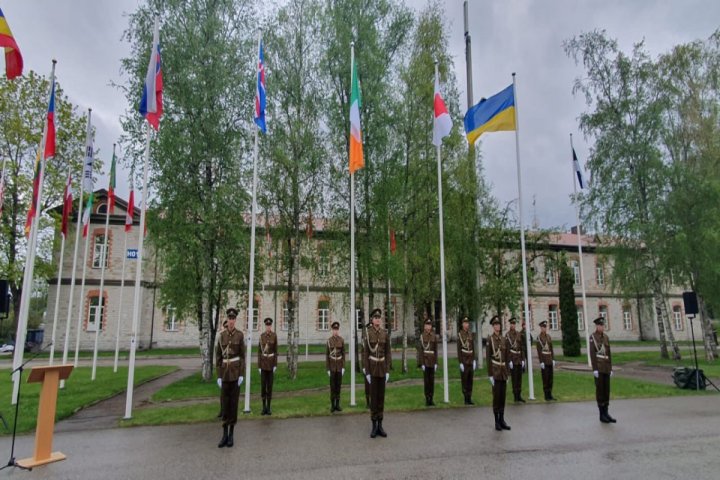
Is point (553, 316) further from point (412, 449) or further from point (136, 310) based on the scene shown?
point (136, 310)

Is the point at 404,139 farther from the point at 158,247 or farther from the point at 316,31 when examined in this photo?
the point at 158,247

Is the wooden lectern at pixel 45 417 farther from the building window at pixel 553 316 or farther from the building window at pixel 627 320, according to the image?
the building window at pixel 627 320

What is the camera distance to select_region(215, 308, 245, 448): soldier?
823cm

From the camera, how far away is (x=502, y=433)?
28.9ft

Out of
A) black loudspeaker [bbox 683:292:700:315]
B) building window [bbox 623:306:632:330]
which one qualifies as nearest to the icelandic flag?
black loudspeaker [bbox 683:292:700:315]

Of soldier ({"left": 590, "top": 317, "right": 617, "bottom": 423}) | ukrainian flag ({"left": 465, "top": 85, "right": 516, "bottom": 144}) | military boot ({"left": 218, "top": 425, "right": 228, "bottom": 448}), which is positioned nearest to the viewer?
military boot ({"left": 218, "top": 425, "right": 228, "bottom": 448})

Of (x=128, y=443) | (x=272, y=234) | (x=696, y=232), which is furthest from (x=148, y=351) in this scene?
(x=696, y=232)

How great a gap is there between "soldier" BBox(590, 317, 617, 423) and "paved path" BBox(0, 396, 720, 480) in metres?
0.41

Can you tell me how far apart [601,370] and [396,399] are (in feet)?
17.3

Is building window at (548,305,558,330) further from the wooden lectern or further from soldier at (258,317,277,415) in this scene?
the wooden lectern

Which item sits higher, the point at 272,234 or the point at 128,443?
the point at 272,234

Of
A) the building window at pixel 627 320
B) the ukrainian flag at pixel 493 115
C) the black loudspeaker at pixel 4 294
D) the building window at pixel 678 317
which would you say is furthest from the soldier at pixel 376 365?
the building window at pixel 678 317

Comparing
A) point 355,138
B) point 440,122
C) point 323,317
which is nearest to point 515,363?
point 440,122

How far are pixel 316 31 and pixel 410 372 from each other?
48.4 ft
